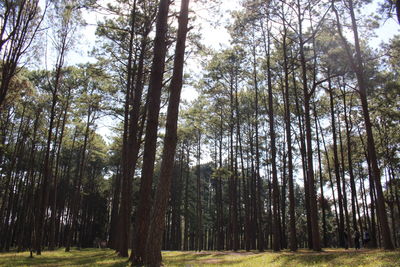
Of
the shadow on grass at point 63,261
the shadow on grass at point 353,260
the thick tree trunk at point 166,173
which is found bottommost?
the shadow on grass at point 63,261

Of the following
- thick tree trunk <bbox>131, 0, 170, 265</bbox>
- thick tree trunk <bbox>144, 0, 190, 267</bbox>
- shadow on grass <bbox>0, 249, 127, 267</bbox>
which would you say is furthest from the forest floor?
thick tree trunk <bbox>144, 0, 190, 267</bbox>

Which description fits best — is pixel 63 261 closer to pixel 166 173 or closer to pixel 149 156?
pixel 149 156

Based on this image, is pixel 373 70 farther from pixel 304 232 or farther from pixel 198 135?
pixel 304 232

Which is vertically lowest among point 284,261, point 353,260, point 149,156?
point 284,261

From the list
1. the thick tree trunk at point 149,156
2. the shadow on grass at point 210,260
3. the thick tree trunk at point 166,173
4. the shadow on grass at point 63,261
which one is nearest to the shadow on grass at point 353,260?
the shadow on grass at point 210,260

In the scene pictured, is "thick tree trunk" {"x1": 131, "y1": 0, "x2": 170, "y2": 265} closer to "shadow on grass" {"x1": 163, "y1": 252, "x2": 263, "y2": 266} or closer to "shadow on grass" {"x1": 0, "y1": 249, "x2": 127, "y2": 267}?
"shadow on grass" {"x1": 0, "y1": 249, "x2": 127, "y2": 267}

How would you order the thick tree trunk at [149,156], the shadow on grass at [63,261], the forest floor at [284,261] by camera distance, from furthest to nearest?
the shadow on grass at [63,261]
the thick tree trunk at [149,156]
the forest floor at [284,261]

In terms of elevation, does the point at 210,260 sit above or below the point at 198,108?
below

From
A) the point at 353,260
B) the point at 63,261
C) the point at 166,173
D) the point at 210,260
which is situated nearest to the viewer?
the point at 166,173

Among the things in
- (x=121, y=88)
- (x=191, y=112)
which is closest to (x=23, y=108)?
(x=121, y=88)

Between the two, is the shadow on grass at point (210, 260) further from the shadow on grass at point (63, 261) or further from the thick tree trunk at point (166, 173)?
the thick tree trunk at point (166, 173)

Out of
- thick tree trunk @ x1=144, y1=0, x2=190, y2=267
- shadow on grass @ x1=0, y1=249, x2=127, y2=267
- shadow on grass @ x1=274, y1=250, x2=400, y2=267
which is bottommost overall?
shadow on grass @ x1=0, y1=249, x2=127, y2=267

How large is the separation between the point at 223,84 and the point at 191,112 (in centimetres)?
782

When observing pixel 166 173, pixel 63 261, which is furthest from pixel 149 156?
pixel 63 261
